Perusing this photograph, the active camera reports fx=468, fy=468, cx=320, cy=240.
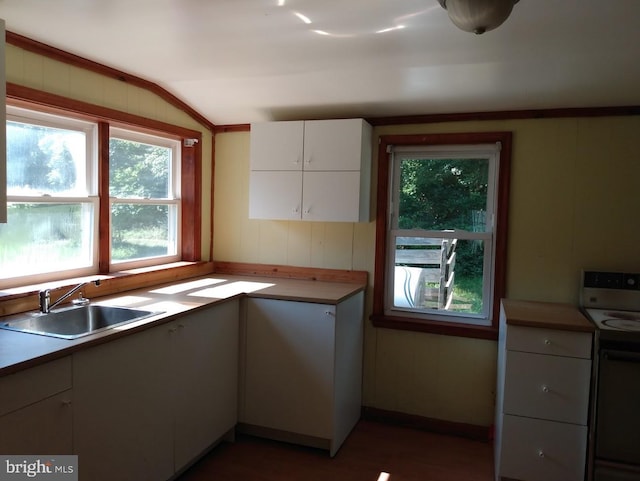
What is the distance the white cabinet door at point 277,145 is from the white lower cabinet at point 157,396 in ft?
3.19

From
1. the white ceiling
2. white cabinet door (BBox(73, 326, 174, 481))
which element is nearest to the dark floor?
white cabinet door (BBox(73, 326, 174, 481))

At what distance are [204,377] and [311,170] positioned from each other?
4.71 ft

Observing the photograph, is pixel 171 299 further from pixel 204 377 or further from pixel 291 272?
pixel 291 272

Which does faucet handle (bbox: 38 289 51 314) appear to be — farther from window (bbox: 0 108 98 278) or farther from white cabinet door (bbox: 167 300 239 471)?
white cabinet door (bbox: 167 300 239 471)

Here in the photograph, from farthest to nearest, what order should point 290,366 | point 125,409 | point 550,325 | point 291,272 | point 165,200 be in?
1. point 291,272
2. point 165,200
3. point 290,366
4. point 550,325
5. point 125,409

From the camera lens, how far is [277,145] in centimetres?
314

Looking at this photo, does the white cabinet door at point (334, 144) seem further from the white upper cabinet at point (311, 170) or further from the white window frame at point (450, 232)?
the white window frame at point (450, 232)

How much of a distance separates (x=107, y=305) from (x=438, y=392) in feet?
7.01

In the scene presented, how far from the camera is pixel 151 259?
3.23m

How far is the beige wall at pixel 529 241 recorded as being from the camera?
277 cm

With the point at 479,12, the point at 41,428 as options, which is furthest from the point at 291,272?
the point at 479,12

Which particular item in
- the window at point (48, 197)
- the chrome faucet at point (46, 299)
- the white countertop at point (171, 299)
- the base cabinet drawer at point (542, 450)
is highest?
the window at point (48, 197)

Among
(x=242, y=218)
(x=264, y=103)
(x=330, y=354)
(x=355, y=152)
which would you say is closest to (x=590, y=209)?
(x=355, y=152)

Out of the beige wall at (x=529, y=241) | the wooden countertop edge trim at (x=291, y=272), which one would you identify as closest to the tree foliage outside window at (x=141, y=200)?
the wooden countertop edge trim at (x=291, y=272)
